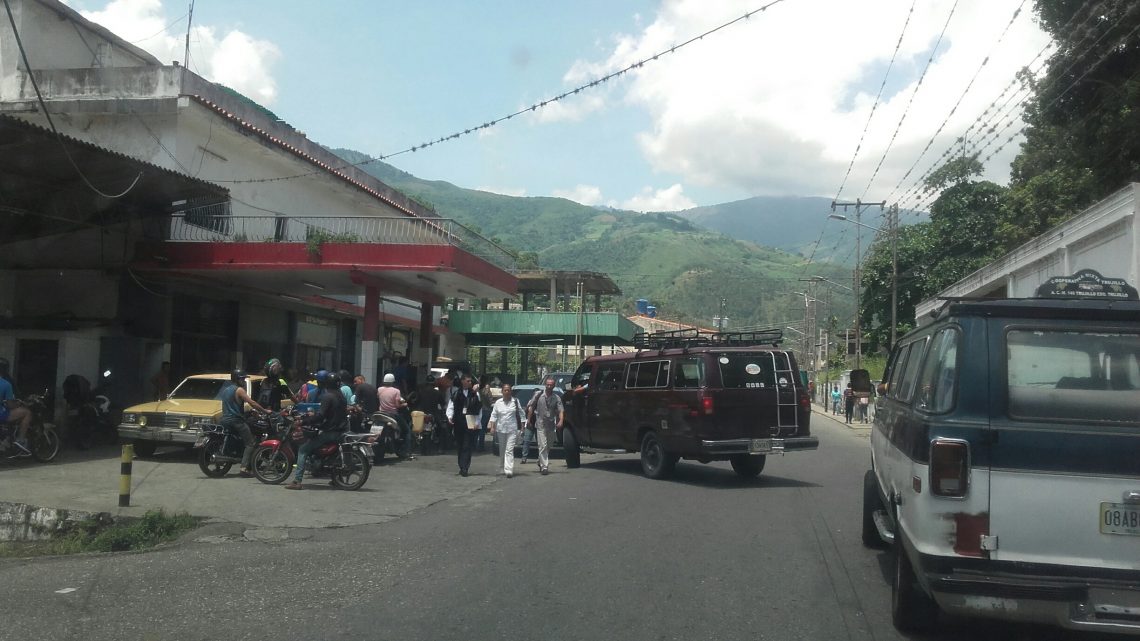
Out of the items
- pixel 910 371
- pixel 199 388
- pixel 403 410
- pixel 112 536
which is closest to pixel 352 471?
pixel 112 536

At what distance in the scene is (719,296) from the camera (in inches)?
5133

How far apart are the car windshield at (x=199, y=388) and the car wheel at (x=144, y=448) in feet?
3.16

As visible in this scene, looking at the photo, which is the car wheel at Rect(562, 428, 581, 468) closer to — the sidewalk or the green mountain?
the sidewalk

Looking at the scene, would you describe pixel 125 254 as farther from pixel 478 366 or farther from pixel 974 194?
pixel 974 194

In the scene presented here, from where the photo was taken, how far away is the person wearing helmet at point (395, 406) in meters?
17.6

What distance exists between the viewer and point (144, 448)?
16297mm

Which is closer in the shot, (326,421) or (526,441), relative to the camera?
(326,421)

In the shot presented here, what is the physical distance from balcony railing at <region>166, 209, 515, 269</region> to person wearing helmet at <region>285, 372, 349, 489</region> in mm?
8249

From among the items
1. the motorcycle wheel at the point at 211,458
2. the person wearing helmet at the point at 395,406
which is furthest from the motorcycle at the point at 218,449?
the person wearing helmet at the point at 395,406

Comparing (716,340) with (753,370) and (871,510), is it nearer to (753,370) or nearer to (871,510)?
(753,370)

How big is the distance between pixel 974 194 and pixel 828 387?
17641 mm

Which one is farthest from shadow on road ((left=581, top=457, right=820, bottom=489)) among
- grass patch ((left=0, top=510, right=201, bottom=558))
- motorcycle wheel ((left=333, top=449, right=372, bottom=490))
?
grass patch ((left=0, top=510, right=201, bottom=558))

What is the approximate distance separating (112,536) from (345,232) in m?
13.4

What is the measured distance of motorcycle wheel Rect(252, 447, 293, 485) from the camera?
1334 cm
